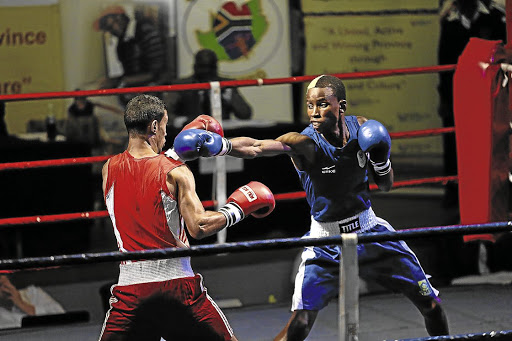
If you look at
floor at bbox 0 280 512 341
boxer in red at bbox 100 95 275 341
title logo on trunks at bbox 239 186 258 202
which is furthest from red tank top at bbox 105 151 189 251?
floor at bbox 0 280 512 341

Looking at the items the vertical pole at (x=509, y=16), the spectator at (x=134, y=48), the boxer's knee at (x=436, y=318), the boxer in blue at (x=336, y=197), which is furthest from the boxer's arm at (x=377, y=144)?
the spectator at (x=134, y=48)

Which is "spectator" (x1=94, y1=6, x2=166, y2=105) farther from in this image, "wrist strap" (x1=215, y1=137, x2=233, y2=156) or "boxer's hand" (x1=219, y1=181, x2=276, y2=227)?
"boxer's hand" (x1=219, y1=181, x2=276, y2=227)

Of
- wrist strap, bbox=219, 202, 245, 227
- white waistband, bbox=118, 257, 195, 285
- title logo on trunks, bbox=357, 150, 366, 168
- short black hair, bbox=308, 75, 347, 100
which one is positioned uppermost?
short black hair, bbox=308, 75, 347, 100

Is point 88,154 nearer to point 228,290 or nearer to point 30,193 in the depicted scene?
point 30,193

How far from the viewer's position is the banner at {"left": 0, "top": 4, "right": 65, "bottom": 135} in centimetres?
599

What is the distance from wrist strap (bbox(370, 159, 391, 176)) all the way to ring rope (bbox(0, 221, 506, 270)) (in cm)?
84

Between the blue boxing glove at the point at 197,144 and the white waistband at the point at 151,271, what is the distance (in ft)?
1.37

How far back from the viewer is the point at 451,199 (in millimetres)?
7035

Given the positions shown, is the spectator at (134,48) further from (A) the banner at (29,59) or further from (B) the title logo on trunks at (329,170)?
(B) the title logo on trunks at (329,170)

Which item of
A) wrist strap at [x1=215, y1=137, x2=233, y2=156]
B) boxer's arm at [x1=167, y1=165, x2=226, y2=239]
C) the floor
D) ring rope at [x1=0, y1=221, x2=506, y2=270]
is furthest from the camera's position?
the floor

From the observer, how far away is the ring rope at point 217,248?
2.55 m

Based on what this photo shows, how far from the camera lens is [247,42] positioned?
662 centimetres

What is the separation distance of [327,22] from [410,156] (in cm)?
128

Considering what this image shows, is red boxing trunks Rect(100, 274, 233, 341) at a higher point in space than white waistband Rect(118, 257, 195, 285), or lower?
lower
